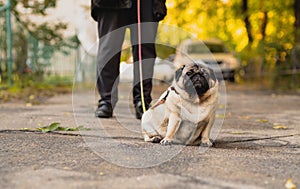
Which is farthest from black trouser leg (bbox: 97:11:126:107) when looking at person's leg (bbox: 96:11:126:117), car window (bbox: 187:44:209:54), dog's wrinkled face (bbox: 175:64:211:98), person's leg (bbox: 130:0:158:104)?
car window (bbox: 187:44:209:54)

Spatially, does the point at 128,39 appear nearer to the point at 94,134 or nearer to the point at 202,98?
the point at 94,134

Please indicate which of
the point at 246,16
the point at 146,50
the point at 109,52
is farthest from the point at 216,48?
the point at 146,50

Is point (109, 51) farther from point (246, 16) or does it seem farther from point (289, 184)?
point (246, 16)

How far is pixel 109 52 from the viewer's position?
16.4 feet

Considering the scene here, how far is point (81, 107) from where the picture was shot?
639cm

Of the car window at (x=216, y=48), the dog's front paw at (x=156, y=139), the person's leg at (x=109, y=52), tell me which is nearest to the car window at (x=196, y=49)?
the car window at (x=216, y=48)

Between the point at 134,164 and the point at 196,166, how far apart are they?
0.34 metres

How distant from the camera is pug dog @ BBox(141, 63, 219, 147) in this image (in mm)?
3264

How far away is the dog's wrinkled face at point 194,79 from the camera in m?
3.23

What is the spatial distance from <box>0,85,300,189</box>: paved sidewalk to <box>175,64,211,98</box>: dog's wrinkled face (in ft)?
1.23

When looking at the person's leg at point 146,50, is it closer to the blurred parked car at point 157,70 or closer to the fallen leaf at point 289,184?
the blurred parked car at point 157,70

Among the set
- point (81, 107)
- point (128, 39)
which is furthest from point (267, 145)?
point (81, 107)

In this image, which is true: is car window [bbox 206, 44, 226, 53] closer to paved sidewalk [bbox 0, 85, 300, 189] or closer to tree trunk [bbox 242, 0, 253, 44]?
tree trunk [bbox 242, 0, 253, 44]

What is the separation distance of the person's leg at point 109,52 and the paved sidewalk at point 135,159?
387 millimetres
